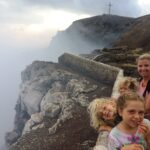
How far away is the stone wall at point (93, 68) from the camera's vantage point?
76.5ft

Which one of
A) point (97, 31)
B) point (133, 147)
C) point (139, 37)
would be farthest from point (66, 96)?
point (97, 31)

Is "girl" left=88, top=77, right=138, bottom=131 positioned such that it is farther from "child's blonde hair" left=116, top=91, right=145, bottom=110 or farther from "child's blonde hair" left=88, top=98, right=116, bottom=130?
"child's blonde hair" left=116, top=91, right=145, bottom=110

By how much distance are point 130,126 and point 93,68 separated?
22.2 metres

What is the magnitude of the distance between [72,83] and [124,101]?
71.1 ft

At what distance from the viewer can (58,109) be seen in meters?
23.0

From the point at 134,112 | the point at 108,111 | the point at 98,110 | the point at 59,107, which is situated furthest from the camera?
the point at 59,107

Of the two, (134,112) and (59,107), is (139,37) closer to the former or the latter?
(59,107)

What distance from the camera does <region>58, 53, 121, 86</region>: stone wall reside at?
76.5ft

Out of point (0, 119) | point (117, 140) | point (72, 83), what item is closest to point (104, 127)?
point (117, 140)

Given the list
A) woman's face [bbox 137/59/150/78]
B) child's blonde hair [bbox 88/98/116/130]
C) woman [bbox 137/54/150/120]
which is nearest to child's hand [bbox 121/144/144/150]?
child's blonde hair [bbox 88/98/116/130]

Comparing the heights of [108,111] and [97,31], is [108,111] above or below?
below

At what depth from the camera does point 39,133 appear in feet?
67.6

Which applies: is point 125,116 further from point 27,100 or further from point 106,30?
point 106,30

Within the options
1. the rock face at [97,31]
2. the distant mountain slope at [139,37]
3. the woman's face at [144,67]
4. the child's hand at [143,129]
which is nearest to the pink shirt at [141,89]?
the woman's face at [144,67]
